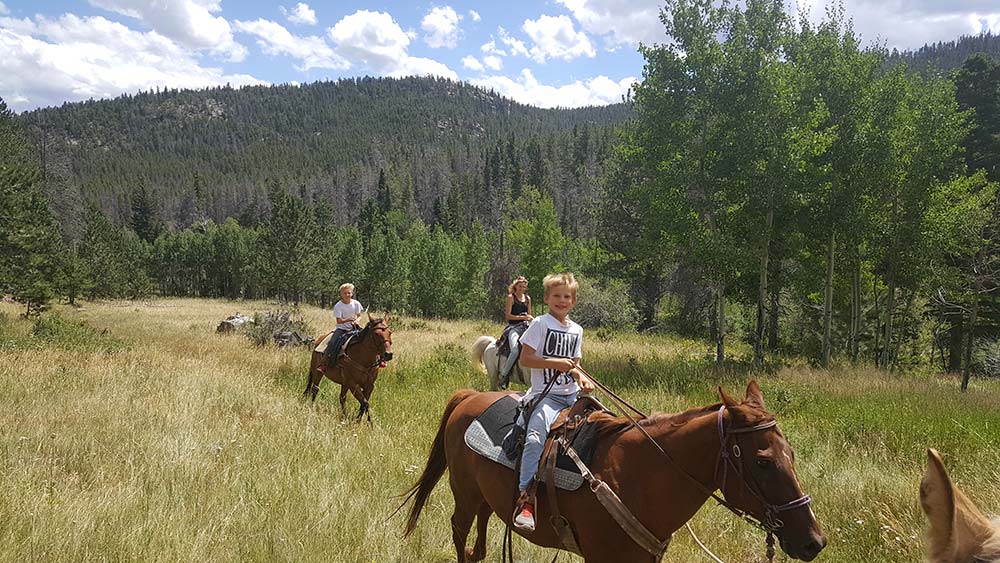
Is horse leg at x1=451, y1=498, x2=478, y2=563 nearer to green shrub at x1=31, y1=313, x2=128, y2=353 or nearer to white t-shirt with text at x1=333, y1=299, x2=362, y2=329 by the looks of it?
white t-shirt with text at x1=333, y1=299, x2=362, y2=329

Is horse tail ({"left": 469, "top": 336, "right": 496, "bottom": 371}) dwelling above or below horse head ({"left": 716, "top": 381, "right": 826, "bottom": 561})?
below

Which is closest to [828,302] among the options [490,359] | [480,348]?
[490,359]

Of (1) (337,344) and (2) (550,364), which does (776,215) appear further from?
(2) (550,364)

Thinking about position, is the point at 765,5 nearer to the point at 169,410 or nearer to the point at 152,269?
the point at 169,410

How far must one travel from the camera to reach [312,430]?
8.37 meters

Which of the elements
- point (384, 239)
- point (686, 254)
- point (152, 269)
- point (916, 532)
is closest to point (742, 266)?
point (686, 254)

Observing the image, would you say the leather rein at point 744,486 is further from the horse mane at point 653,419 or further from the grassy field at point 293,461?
the grassy field at point 293,461

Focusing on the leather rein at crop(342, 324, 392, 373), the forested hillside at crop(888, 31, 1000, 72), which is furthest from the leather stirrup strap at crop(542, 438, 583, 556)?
the forested hillside at crop(888, 31, 1000, 72)

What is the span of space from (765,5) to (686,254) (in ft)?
25.8

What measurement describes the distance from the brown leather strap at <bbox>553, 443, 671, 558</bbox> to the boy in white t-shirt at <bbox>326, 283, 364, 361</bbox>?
8.23m

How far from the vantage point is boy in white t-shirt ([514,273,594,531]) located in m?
3.65

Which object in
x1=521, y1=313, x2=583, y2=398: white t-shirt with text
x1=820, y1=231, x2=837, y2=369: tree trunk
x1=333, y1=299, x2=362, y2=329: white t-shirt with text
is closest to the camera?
x1=521, y1=313, x2=583, y2=398: white t-shirt with text

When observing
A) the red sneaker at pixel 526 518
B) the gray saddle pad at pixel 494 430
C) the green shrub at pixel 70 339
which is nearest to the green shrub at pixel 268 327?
the green shrub at pixel 70 339

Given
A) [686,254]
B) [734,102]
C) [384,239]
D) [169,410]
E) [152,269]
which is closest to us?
[169,410]
